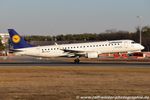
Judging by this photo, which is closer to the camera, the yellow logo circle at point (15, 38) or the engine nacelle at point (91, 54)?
the engine nacelle at point (91, 54)

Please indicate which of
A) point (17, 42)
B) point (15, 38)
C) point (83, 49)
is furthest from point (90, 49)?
point (15, 38)

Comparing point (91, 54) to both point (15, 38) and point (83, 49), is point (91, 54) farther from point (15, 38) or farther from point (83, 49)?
point (15, 38)

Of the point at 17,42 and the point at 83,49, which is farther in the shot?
the point at 17,42

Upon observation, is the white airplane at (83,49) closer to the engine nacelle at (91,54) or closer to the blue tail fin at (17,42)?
the engine nacelle at (91,54)

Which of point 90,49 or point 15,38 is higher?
point 15,38

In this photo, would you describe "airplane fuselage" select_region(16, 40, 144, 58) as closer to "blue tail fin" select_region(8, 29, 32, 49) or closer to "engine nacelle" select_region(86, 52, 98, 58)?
"engine nacelle" select_region(86, 52, 98, 58)

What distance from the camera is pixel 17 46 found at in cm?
5950

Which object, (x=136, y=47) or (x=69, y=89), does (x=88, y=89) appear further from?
(x=136, y=47)

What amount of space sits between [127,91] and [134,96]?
195 centimetres

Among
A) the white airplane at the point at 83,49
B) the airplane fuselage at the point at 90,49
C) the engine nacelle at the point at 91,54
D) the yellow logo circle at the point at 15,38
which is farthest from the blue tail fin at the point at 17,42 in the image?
the engine nacelle at the point at 91,54

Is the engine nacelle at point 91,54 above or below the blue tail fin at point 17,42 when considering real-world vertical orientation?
below

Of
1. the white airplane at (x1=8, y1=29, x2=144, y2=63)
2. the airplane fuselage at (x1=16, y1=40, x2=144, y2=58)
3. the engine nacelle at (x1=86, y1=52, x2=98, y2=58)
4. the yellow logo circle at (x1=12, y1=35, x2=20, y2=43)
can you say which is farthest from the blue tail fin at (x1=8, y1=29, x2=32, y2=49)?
the engine nacelle at (x1=86, y1=52, x2=98, y2=58)

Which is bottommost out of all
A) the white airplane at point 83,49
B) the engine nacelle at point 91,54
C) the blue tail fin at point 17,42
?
the engine nacelle at point 91,54

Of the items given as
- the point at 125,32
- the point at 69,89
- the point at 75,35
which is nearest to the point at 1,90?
the point at 69,89
